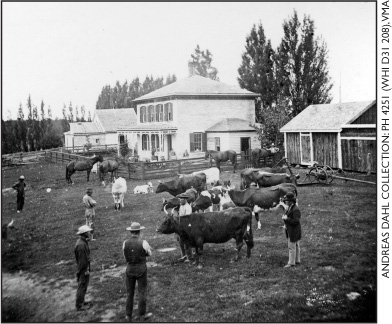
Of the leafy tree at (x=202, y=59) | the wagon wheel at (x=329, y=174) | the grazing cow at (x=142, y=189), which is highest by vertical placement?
the leafy tree at (x=202, y=59)

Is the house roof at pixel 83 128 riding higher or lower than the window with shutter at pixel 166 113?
lower

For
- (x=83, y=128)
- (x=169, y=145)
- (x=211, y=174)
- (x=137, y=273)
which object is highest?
(x=83, y=128)

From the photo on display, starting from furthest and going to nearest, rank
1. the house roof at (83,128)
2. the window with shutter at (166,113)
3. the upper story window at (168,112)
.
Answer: the upper story window at (168,112) → the window with shutter at (166,113) → the house roof at (83,128)

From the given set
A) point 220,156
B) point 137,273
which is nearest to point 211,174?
point 220,156

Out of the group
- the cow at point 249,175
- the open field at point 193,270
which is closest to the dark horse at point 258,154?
the cow at point 249,175

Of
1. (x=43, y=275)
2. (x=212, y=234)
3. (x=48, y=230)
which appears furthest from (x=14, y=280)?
(x=212, y=234)

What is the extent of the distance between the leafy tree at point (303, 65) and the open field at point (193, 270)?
11.1ft

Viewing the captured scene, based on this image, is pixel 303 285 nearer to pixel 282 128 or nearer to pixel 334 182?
pixel 334 182

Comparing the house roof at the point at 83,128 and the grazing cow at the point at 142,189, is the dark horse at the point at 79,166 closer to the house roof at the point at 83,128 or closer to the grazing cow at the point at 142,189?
the house roof at the point at 83,128

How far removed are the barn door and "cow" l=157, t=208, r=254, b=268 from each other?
8.57 metres

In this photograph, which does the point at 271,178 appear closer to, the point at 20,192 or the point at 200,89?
the point at 200,89

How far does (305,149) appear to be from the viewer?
641 inches

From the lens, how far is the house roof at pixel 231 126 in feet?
43.9

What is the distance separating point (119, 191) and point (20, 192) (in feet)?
9.57
